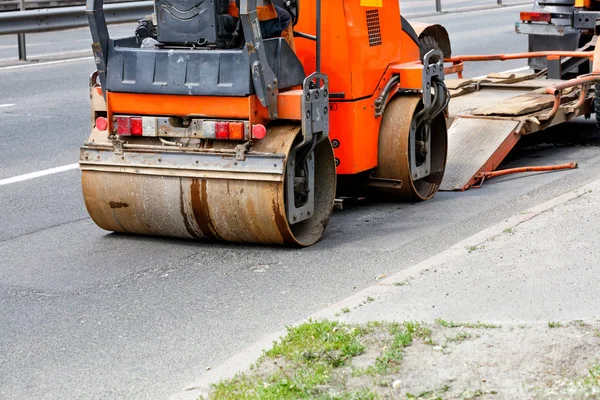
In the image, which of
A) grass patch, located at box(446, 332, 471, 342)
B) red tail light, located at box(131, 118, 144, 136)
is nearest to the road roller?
red tail light, located at box(131, 118, 144, 136)

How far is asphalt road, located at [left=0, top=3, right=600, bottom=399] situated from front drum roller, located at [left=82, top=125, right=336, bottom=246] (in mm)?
127

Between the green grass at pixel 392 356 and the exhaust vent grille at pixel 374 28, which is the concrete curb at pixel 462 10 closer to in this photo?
the exhaust vent grille at pixel 374 28

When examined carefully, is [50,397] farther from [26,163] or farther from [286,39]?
[26,163]

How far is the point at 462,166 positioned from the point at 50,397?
487 cm

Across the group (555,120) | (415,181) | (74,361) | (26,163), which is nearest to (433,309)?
(74,361)

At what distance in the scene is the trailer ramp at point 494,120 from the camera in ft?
29.0

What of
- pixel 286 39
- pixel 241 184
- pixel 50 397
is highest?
pixel 286 39

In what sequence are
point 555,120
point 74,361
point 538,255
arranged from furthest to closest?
point 555,120
point 538,255
point 74,361

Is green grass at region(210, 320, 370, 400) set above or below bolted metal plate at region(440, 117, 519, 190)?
below

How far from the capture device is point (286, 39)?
7102 millimetres

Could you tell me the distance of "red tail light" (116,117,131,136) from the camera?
6.98 m

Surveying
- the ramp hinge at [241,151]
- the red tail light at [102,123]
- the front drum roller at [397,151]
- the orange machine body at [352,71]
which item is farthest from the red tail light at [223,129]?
the front drum roller at [397,151]

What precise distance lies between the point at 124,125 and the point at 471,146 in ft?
10.6

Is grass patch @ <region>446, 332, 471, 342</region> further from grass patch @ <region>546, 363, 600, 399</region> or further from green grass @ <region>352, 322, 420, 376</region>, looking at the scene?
grass patch @ <region>546, 363, 600, 399</region>
